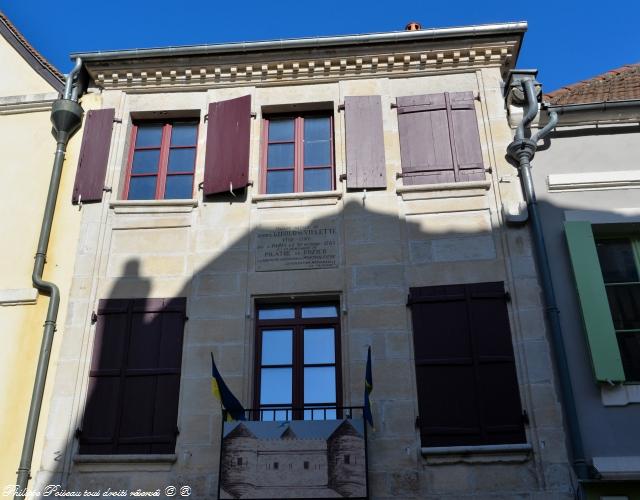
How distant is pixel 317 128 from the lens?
9.87 m

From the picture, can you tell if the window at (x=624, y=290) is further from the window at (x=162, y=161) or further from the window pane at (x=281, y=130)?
the window at (x=162, y=161)

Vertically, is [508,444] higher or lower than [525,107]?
lower

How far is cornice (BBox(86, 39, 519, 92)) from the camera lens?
9.84 metres

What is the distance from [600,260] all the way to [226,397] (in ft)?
15.4

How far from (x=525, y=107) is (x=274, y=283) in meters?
4.06

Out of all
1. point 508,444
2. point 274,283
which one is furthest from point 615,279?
point 274,283

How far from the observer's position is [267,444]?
7254 mm

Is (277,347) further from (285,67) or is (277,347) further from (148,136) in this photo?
(285,67)

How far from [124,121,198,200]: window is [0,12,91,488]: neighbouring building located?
821 millimetres

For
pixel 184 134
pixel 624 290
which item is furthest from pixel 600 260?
pixel 184 134

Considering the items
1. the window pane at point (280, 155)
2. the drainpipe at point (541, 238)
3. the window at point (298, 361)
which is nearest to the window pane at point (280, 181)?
the window pane at point (280, 155)

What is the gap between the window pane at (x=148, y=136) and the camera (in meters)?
9.93

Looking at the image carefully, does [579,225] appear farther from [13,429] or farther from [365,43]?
[13,429]

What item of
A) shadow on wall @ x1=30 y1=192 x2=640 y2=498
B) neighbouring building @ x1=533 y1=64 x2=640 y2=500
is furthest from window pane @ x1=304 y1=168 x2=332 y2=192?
neighbouring building @ x1=533 y1=64 x2=640 y2=500
